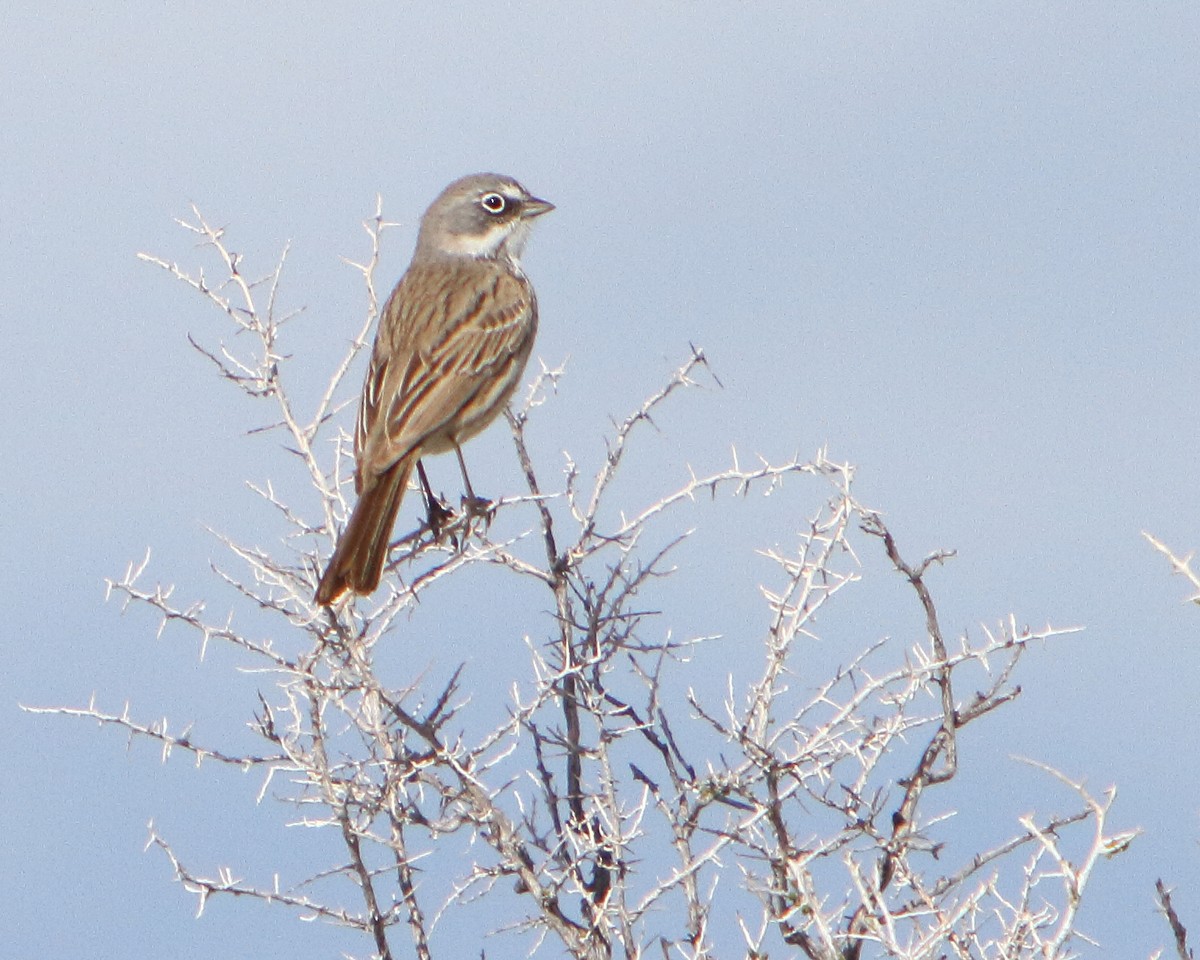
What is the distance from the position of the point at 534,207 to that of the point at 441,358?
7.15 ft

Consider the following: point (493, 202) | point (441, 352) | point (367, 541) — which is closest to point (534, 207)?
point (493, 202)

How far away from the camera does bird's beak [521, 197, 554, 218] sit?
10.6 m

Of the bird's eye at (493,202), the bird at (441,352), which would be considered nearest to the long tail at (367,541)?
the bird at (441,352)

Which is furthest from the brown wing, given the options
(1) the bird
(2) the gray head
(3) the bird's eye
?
(3) the bird's eye

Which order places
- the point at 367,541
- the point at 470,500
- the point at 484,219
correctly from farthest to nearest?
the point at 484,219 → the point at 470,500 → the point at 367,541

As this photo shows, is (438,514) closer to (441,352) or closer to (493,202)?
(441,352)

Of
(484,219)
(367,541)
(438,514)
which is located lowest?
(367,541)

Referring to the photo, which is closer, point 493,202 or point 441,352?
point 441,352

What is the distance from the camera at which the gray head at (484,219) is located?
10.5 metres

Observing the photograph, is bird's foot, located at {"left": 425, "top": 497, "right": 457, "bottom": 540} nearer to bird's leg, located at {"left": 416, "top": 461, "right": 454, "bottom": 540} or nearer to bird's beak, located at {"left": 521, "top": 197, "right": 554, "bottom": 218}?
bird's leg, located at {"left": 416, "top": 461, "right": 454, "bottom": 540}

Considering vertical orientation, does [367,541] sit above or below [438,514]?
below

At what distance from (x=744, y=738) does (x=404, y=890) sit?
131cm

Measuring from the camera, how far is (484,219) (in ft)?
34.5

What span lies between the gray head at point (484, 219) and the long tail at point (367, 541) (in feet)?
10.1
